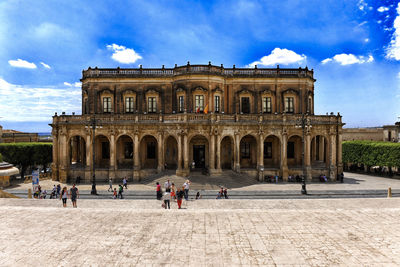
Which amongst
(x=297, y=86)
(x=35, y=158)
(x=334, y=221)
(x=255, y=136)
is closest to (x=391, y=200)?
(x=334, y=221)

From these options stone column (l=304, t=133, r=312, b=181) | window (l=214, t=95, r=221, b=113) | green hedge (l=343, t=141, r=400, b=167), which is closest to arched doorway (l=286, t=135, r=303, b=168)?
stone column (l=304, t=133, r=312, b=181)

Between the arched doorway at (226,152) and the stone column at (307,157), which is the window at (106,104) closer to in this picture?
the arched doorway at (226,152)

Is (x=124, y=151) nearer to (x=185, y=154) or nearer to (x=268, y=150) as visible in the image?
(x=185, y=154)

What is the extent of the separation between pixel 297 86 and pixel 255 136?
1023 centimetres

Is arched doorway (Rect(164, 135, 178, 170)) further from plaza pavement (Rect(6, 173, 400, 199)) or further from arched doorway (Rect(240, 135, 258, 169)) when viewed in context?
arched doorway (Rect(240, 135, 258, 169))

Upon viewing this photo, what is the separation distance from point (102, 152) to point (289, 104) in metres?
26.2

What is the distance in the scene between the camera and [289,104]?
3478cm

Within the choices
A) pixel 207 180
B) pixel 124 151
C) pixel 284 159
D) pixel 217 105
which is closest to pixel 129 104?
pixel 124 151

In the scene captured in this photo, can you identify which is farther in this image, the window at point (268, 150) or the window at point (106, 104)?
the window at point (106, 104)

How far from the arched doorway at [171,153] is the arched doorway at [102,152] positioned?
807 centimetres

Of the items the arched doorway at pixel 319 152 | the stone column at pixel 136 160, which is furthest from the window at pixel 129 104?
the arched doorway at pixel 319 152

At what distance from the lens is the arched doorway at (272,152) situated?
1297 inches

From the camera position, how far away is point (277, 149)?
1299 inches

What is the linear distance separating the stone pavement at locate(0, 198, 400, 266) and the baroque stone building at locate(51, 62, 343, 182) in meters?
14.7
